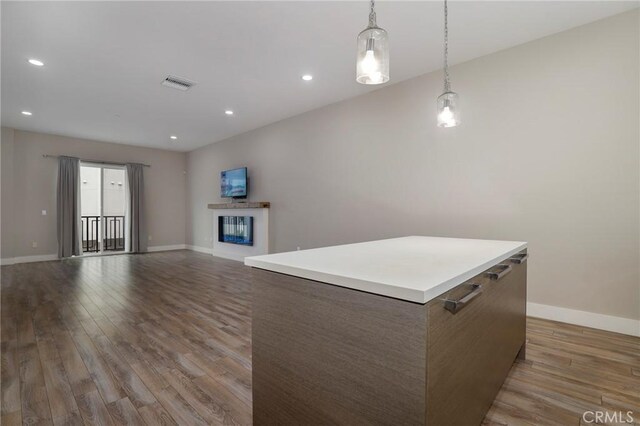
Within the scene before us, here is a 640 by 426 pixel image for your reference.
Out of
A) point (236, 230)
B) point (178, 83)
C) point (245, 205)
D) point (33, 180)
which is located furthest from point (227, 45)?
point (33, 180)

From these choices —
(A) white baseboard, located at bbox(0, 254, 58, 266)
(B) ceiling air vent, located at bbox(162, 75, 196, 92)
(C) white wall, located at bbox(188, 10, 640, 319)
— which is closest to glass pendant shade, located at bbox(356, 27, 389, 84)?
(C) white wall, located at bbox(188, 10, 640, 319)

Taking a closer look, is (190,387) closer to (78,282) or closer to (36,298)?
(36,298)

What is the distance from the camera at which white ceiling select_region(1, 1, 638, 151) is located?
2.57 meters

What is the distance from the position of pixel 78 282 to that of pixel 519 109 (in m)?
6.43

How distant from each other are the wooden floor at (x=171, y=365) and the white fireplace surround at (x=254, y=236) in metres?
2.30

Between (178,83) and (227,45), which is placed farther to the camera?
(178,83)

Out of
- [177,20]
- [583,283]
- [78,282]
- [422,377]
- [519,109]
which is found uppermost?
[177,20]

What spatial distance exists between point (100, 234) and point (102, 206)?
731 millimetres

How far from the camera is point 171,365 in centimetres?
210

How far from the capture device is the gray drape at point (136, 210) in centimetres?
780

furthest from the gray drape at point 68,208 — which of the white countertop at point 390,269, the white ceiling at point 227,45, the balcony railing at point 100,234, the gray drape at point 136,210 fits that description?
the white countertop at point 390,269

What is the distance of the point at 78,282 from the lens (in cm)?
462

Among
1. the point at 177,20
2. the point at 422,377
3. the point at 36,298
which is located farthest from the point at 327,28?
the point at 36,298

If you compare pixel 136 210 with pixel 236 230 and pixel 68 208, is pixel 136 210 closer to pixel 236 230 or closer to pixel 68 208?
pixel 68 208
